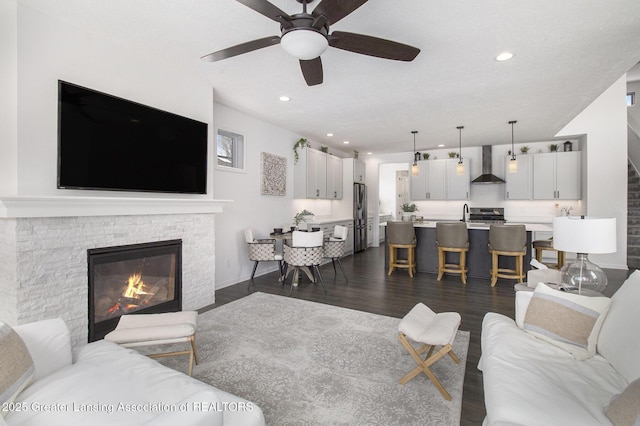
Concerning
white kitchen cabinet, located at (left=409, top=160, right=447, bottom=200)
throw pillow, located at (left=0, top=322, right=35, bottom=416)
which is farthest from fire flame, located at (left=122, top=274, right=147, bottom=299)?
white kitchen cabinet, located at (left=409, top=160, right=447, bottom=200)

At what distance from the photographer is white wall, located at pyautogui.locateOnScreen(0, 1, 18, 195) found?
7.72 ft

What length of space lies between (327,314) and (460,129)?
183 inches

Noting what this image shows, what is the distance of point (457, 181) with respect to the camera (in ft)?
26.1

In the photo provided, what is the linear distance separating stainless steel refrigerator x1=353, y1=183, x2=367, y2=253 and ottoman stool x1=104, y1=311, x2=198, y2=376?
6.05m

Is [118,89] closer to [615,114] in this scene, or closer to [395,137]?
[395,137]

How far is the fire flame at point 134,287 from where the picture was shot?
3.29 m

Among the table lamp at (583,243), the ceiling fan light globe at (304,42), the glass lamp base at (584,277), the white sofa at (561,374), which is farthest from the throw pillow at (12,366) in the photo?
the glass lamp base at (584,277)

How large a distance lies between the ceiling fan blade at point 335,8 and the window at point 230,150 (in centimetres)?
332

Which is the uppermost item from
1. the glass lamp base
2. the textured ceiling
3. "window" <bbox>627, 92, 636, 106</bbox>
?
"window" <bbox>627, 92, 636, 106</bbox>

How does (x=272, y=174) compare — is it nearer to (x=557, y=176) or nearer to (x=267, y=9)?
(x=267, y=9)

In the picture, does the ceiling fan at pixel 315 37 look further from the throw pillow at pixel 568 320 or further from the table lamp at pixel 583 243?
the throw pillow at pixel 568 320

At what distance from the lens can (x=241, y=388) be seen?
2215 mm

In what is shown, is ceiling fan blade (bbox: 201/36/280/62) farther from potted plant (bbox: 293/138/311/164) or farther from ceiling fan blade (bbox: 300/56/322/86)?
potted plant (bbox: 293/138/311/164)

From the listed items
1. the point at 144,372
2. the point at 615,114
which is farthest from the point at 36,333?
the point at 615,114
